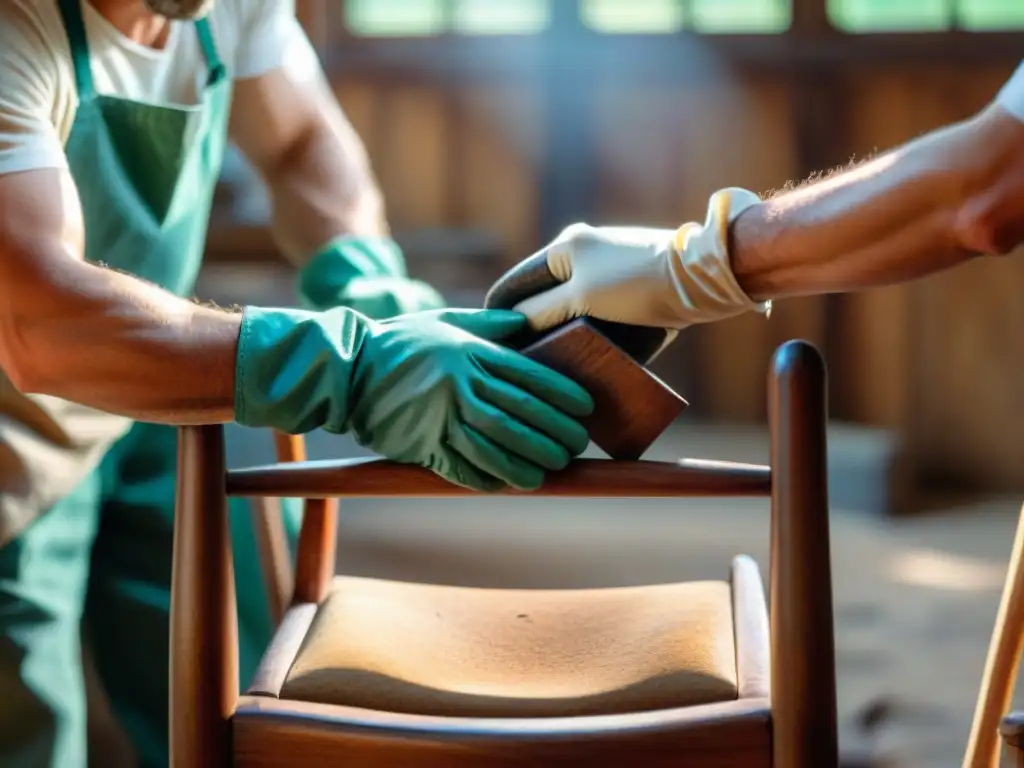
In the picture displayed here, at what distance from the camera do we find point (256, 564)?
4.26ft

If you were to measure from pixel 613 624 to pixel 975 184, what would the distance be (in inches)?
16.8

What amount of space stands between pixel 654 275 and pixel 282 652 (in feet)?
1.28

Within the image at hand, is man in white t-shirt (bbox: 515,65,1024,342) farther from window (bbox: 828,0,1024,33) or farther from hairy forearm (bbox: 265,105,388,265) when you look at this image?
window (bbox: 828,0,1024,33)

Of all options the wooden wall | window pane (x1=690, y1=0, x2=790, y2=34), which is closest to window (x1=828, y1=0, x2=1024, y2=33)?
the wooden wall

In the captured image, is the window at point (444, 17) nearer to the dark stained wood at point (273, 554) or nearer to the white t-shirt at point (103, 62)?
the white t-shirt at point (103, 62)

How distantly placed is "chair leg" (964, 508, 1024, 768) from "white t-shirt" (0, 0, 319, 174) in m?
0.77

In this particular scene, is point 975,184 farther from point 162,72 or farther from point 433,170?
point 433,170

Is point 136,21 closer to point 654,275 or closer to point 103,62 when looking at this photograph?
point 103,62

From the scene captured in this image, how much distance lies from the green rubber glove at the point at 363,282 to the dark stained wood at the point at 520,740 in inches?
21.1

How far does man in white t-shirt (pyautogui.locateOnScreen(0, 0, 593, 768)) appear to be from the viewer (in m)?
0.82

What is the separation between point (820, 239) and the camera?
78 centimetres

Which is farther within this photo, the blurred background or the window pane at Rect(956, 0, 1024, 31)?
the window pane at Rect(956, 0, 1024, 31)

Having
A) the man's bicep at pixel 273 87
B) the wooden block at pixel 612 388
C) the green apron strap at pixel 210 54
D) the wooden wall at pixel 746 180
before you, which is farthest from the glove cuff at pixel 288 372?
the wooden wall at pixel 746 180

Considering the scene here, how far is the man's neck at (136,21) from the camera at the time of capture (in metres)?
1.11
